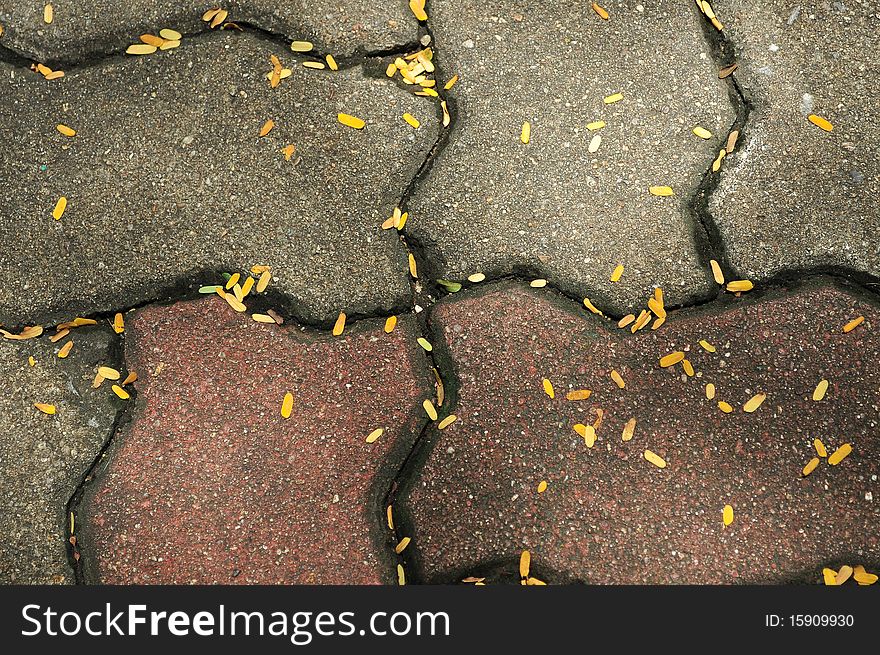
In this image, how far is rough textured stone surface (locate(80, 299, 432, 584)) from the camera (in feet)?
6.18

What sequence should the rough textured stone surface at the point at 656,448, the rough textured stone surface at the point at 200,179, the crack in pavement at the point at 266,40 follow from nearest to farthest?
1. the rough textured stone surface at the point at 656,448
2. the rough textured stone surface at the point at 200,179
3. the crack in pavement at the point at 266,40

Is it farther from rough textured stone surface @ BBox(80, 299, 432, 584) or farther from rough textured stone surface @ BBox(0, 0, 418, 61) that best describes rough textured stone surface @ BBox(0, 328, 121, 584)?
rough textured stone surface @ BBox(0, 0, 418, 61)

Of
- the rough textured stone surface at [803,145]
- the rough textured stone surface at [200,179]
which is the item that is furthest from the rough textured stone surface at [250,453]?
the rough textured stone surface at [803,145]

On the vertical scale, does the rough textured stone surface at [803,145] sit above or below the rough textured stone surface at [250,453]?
above

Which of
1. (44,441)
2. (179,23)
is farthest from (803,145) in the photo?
(44,441)

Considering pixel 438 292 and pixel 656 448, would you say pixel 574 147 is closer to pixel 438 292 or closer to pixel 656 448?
pixel 438 292

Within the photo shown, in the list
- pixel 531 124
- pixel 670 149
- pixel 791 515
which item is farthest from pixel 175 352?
pixel 791 515

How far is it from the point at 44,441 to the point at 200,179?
79cm

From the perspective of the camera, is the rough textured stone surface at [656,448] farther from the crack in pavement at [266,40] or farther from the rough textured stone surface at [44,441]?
the rough textured stone surface at [44,441]

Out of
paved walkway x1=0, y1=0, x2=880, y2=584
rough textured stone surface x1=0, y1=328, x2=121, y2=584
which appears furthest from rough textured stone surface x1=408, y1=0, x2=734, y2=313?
rough textured stone surface x1=0, y1=328, x2=121, y2=584

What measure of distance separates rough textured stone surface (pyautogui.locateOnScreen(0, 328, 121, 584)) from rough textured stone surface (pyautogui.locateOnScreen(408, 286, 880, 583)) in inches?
34.0

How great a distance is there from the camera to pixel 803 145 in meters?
2.10

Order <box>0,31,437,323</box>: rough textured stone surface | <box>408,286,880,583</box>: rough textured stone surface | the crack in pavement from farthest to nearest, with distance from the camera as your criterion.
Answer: the crack in pavement
<box>0,31,437,323</box>: rough textured stone surface
<box>408,286,880,583</box>: rough textured stone surface

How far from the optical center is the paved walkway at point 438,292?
189cm
